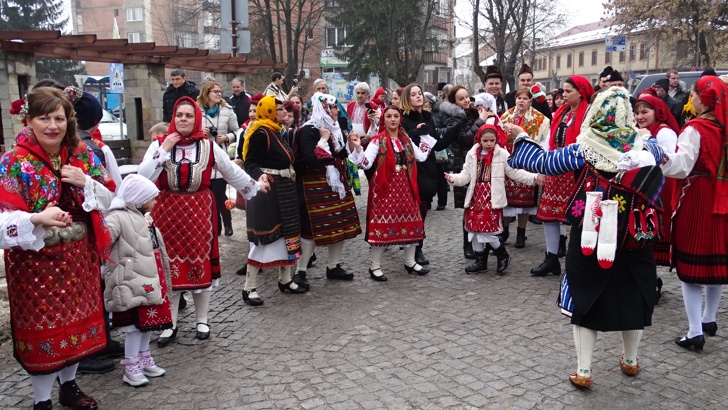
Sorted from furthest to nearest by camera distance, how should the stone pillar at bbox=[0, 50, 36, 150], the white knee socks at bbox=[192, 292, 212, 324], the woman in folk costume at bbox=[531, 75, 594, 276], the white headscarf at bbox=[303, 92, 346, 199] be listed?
1. the stone pillar at bbox=[0, 50, 36, 150]
2. the white headscarf at bbox=[303, 92, 346, 199]
3. the woman in folk costume at bbox=[531, 75, 594, 276]
4. the white knee socks at bbox=[192, 292, 212, 324]

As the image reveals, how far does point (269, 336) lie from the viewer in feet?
17.2

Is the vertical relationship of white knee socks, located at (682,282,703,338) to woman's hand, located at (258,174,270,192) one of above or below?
below

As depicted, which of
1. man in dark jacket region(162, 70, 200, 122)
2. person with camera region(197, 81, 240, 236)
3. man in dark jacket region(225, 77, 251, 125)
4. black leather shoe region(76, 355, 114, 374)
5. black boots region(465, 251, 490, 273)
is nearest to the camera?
black leather shoe region(76, 355, 114, 374)

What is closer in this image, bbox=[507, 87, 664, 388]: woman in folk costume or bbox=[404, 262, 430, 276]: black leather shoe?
bbox=[507, 87, 664, 388]: woman in folk costume

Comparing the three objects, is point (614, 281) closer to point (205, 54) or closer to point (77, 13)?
point (205, 54)

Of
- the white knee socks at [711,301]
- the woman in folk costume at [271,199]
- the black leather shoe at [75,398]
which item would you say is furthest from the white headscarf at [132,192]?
the white knee socks at [711,301]

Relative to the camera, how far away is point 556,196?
6.74 meters

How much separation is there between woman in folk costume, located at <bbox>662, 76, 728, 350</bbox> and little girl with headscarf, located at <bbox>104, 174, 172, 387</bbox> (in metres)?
3.64

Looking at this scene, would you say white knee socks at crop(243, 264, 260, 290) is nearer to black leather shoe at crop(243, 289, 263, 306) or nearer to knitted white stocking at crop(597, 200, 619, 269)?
black leather shoe at crop(243, 289, 263, 306)

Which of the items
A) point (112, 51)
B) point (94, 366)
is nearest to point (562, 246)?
point (94, 366)

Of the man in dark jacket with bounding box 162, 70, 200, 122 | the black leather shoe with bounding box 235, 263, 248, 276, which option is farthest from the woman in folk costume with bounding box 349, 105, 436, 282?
the man in dark jacket with bounding box 162, 70, 200, 122

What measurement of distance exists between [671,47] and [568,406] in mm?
32236

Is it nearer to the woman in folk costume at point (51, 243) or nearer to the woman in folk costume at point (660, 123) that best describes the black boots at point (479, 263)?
the woman in folk costume at point (660, 123)

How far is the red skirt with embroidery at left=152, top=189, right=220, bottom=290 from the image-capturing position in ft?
15.9
